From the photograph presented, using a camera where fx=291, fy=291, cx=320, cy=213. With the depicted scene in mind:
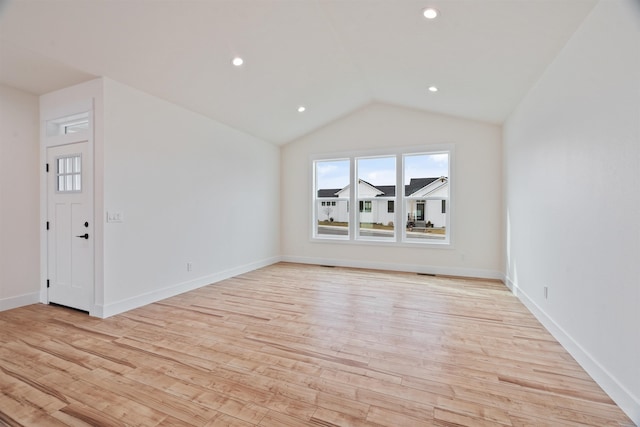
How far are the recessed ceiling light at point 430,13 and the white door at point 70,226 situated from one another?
3939mm

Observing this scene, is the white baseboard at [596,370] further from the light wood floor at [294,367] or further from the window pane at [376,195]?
the window pane at [376,195]

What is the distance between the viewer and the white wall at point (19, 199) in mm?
3476

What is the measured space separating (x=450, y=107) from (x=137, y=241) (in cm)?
523

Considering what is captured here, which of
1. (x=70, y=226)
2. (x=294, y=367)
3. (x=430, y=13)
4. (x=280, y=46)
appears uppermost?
(x=280, y=46)

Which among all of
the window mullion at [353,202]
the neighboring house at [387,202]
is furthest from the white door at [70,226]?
the window mullion at [353,202]

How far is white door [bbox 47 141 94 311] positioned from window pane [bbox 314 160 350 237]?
4.18 m

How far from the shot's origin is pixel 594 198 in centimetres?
217

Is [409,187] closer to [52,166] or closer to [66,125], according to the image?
[66,125]

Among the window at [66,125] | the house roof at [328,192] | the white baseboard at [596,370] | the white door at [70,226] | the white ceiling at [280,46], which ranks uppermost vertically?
the white ceiling at [280,46]

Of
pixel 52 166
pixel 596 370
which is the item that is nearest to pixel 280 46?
pixel 52 166

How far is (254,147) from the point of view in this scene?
595cm

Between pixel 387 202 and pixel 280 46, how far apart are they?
363 centimetres

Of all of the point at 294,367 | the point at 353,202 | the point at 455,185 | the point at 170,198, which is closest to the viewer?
the point at 294,367

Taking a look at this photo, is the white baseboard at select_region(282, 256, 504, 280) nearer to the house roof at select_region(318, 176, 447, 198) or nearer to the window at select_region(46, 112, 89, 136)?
the house roof at select_region(318, 176, 447, 198)
